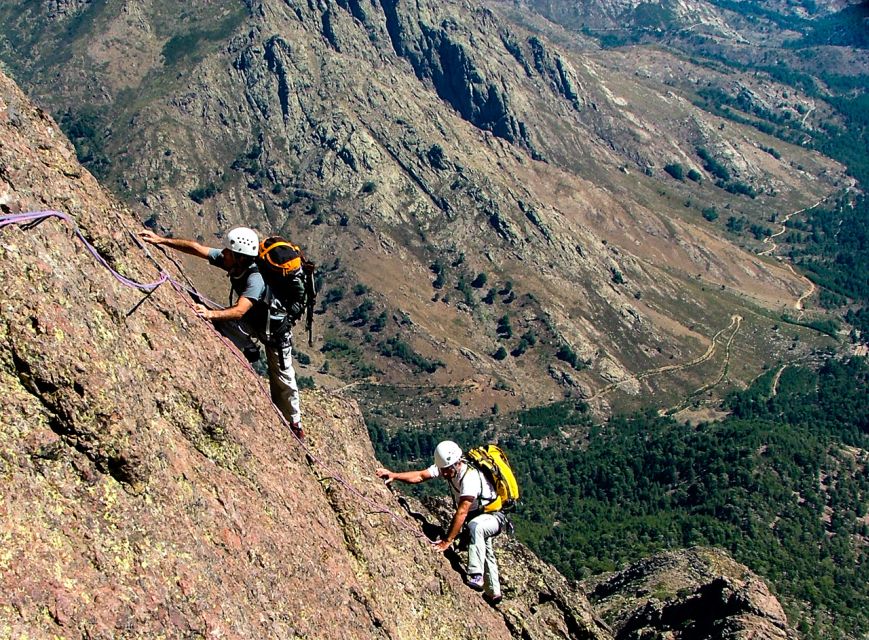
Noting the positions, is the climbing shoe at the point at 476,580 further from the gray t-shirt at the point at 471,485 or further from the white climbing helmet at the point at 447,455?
the white climbing helmet at the point at 447,455

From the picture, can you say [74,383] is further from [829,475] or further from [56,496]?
[829,475]

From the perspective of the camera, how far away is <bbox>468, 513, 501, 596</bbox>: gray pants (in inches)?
896

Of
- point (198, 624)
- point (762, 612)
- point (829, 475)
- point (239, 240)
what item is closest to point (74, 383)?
point (198, 624)

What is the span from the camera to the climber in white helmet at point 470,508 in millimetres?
22109

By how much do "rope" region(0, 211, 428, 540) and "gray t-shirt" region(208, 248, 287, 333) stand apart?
28.8 inches

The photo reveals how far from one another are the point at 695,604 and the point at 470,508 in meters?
26.6

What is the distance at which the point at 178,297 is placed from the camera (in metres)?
17.0

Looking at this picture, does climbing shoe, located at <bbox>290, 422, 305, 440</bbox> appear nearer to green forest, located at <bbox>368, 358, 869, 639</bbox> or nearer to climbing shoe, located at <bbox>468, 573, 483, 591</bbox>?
climbing shoe, located at <bbox>468, 573, 483, 591</bbox>

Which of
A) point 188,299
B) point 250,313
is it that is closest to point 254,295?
point 250,313

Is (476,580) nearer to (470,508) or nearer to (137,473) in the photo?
(470,508)

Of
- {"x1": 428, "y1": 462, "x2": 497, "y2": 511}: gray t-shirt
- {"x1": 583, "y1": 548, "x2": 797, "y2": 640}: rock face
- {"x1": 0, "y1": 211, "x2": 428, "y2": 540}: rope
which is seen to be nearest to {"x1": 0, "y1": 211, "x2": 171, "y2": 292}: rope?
{"x1": 0, "y1": 211, "x2": 428, "y2": 540}: rope

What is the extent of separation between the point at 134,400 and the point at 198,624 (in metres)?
3.96

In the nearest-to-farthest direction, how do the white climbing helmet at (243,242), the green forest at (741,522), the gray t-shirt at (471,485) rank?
the white climbing helmet at (243,242) < the gray t-shirt at (471,485) < the green forest at (741,522)

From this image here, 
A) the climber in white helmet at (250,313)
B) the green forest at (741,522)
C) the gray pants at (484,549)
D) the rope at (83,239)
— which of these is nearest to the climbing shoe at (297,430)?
the climber in white helmet at (250,313)
